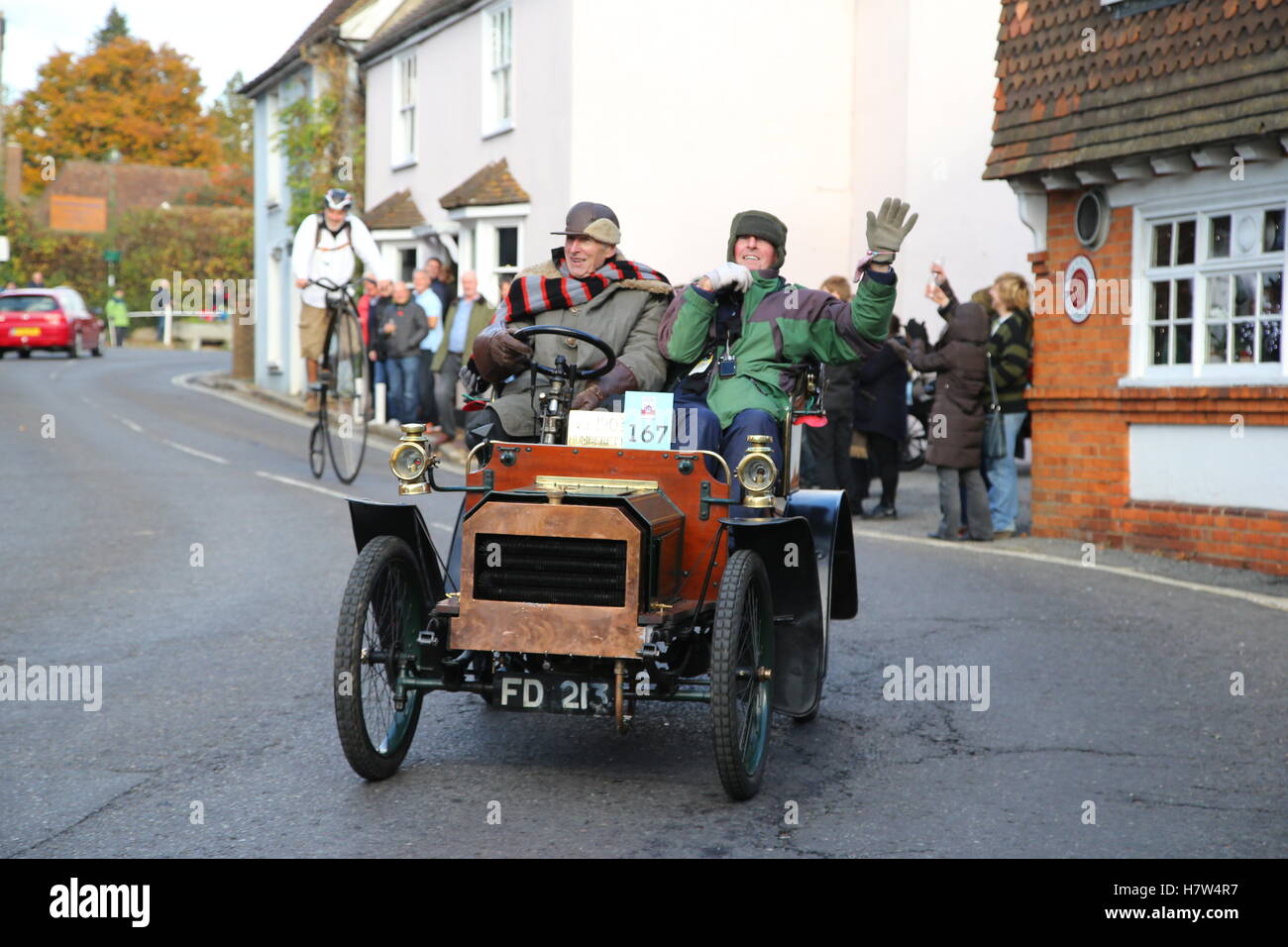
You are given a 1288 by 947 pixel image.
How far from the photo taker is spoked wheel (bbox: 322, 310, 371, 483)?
15023 millimetres

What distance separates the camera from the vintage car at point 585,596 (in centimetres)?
538

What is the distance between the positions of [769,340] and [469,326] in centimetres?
1283

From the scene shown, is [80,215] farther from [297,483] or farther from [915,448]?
[297,483]

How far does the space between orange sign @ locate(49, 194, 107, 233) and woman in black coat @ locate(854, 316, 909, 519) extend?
62.9 metres

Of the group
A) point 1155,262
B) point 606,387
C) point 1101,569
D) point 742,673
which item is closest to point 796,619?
point 742,673

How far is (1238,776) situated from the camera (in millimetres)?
5934

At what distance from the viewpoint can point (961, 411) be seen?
42.7 ft

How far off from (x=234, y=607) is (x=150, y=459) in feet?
29.9

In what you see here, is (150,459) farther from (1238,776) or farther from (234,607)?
(1238,776)

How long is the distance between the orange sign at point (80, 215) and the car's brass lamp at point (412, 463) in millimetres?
69943

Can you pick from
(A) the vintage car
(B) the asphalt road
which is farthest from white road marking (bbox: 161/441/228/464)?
(A) the vintage car

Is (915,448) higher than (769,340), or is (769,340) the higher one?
(769,340)

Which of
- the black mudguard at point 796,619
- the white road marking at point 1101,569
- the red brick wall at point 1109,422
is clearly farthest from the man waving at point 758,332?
the red brick wall at point 1109,422
